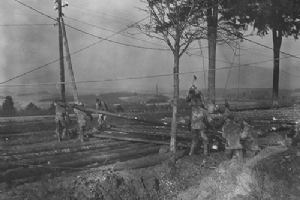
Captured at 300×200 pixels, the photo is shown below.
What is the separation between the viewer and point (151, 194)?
11.9 m

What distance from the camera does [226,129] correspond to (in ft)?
42.2

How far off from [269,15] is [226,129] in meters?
20.5

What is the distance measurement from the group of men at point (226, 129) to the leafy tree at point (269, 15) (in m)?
13.2

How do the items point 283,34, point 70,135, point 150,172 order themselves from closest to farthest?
point 150,172
point 70,135
point 283,34

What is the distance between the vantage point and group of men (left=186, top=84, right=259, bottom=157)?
12836 mm

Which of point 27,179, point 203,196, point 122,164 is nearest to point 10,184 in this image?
point 27,179

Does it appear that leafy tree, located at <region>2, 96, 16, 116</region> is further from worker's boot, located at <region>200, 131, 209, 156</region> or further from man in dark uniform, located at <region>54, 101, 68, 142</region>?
worker's boot, located at <region>200, 131, 209, 156</region>

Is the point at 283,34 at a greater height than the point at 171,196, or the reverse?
the point at 283,34

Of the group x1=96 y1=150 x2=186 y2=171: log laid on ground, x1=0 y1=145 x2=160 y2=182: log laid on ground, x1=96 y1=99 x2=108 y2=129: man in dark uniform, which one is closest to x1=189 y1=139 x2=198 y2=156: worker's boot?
x1=96 y1=150 x2=186 y2=171: log laid on ground

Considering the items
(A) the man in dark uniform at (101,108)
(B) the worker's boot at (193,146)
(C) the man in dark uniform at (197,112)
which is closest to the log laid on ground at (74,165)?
(B) the worker's boot at (193,146)

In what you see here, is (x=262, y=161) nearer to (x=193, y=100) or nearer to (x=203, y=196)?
(x=203, y=196)

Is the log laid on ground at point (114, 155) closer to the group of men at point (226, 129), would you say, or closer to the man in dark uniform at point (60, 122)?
the group of men at point (226, 129)

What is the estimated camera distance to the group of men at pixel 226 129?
1284cm

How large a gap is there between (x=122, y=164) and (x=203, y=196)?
2.99 meters
